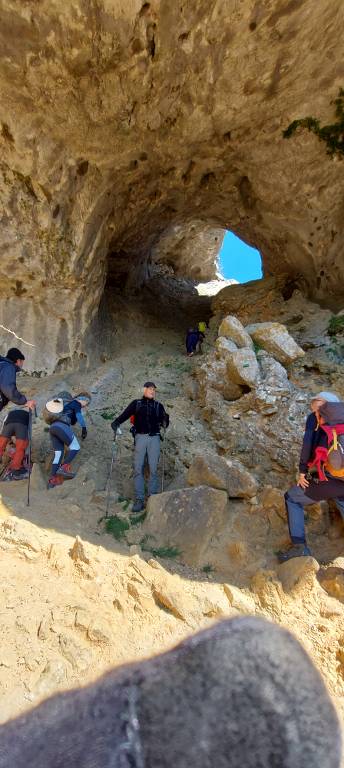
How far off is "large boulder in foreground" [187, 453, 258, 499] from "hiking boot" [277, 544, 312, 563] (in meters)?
0.94

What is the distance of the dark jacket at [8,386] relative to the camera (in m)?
5.25

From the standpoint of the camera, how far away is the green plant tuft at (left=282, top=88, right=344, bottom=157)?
26.4 feet

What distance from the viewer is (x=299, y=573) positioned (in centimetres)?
355

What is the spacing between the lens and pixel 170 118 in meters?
7.83

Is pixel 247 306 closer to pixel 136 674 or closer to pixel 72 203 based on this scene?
pixel 72 203

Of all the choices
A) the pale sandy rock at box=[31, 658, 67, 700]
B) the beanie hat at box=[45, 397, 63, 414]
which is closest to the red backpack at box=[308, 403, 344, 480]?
the pale sandy rock at box=[31, 658, 67, 700]

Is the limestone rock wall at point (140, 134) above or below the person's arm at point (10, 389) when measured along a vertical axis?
above

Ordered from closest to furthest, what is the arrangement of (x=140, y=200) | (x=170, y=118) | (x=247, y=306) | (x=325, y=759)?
1. (x=325, y=759)
2. (x=170, y=118)
3. (x=140, y=200)
4. (x=247, y=306)

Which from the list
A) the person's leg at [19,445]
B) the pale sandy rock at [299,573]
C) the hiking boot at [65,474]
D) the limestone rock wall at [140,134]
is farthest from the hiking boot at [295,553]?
the limestone rock wall at [140,134]

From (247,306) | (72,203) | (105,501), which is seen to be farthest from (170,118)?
(105,501)

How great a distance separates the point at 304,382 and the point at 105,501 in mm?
4433

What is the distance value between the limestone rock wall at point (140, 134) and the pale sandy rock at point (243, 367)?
3.86 metres

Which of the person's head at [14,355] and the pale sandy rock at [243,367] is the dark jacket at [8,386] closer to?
the person's head at [14,355]

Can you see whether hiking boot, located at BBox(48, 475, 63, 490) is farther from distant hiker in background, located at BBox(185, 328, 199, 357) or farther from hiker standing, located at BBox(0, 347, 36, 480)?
distant hiker in background, located at BBox(185, 328, 199, 357)
